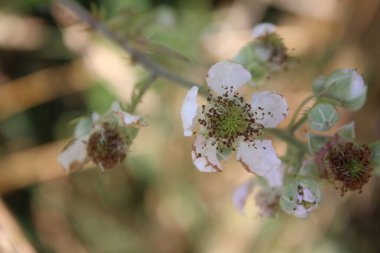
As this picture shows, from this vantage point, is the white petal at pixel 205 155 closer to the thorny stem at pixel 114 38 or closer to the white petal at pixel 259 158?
the white petal at pixel 259 158

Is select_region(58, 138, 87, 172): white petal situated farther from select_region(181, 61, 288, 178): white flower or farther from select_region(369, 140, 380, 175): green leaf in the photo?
select_region(369, 140, 380, 175): green leaf

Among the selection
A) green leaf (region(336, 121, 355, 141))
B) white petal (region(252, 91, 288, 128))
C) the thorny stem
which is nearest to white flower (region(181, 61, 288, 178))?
white petal (region(252, 91, 288, 128))

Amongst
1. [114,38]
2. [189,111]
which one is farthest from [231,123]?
[114,38]

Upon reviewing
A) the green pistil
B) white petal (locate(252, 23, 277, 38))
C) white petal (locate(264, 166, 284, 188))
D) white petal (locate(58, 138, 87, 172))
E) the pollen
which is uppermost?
white petal (locate(252, 23, 277, 38))

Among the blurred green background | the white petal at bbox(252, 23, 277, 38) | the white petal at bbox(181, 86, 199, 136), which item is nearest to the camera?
the white petal at bbox(181, 86, 199, 136)

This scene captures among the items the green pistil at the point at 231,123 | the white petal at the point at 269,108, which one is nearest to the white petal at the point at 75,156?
the green pistil at the point at 231,123

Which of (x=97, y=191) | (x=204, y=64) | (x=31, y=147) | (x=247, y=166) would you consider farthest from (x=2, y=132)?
(x=247, y=166)

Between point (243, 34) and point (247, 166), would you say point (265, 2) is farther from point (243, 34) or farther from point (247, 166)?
point (247, 166)

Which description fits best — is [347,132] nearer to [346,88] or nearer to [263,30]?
[346,88]
